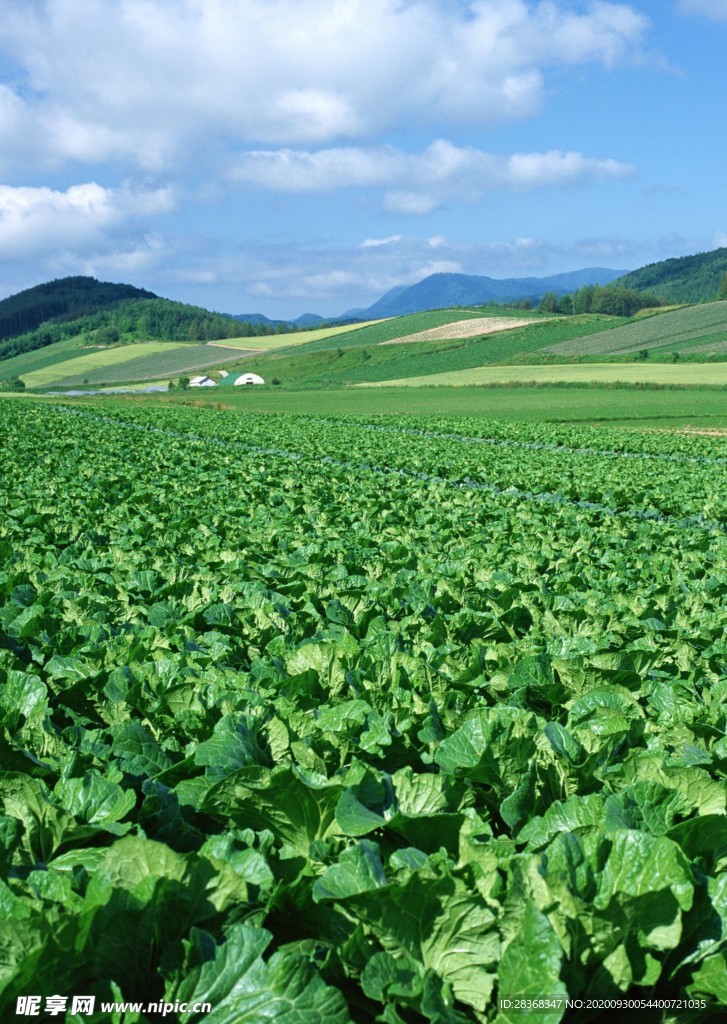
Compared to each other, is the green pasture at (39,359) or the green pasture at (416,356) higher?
the green pasture at (39,359)

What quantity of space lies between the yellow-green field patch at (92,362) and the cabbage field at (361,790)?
423 feet

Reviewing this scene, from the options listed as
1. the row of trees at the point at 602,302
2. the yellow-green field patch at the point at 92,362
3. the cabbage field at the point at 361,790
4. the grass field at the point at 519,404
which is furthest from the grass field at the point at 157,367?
the cabbage field at the point at 361,790

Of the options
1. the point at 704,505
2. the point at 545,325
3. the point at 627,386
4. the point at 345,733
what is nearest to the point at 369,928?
the point at 345,733

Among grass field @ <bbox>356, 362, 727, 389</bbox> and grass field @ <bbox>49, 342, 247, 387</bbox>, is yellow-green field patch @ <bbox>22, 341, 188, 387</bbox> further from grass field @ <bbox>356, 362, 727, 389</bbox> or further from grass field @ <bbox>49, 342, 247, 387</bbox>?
grass field @ <bbox>356, 362, 727, 389</bbox>

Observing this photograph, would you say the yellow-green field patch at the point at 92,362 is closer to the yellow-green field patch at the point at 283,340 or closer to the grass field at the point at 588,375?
Result: the yellow-green field patch at the point at 283,340

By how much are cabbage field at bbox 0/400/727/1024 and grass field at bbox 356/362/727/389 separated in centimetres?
6138

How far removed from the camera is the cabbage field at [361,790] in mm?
2246

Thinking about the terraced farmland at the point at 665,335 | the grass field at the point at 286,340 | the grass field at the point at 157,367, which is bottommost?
the terraced farmland at the point at 665,335

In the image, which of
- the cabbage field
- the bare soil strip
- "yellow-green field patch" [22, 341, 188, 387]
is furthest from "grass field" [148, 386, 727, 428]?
"yellow-green field patch" [22, 341, 188, 387]

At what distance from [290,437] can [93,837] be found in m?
28.6

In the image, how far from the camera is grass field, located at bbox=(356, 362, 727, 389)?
66375 mm

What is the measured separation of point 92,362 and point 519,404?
331 ft

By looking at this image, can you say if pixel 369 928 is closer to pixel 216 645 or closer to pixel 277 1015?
pixel 277 1015

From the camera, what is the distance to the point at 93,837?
290 cm
